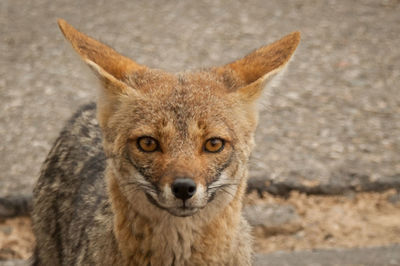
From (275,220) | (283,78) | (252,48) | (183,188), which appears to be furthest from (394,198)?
(252,48)

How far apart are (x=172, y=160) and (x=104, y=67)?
37.6 inches

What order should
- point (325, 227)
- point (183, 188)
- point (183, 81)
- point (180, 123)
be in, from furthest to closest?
point (325, 227), point (183, 81), point (180, 123), point (183, 188)

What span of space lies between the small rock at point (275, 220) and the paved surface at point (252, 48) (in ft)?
Result: 1.31

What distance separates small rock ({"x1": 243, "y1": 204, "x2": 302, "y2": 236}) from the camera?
19.0 feet

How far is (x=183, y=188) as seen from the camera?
336cm

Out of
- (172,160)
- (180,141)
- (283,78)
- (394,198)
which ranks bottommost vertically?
(394,198)

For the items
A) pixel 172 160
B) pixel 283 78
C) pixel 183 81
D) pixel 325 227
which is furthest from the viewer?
pixel 283 78

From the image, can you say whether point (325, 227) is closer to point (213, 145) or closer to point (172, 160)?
point (213, 145)

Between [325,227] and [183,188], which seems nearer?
[183,188]

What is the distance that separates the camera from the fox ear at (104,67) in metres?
3.85

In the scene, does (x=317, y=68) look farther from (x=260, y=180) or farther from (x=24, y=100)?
→ (x=24, y=100)

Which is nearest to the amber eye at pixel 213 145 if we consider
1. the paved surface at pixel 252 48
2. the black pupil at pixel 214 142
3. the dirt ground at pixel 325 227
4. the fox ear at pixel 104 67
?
the black pupil at pixel 214 142

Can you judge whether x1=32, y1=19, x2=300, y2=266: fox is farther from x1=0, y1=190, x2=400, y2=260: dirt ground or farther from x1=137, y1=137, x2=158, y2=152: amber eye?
x1=0, y1=190, x2=400, y2=260: dirt ground

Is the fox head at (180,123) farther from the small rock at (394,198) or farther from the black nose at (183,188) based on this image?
the small rock at (394,198)
